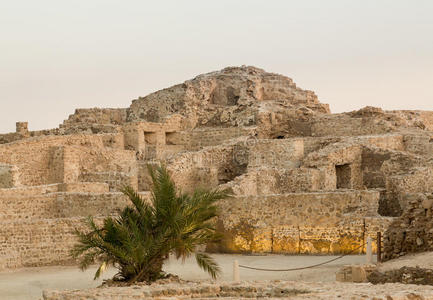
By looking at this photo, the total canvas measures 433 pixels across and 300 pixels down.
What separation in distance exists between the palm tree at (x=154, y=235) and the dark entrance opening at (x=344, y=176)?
994 cm

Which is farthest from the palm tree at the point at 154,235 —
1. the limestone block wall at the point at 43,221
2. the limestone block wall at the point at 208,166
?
the limestone block wall at the point at 208,166

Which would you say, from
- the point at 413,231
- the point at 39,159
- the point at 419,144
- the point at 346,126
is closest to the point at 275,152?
the point at 346,126

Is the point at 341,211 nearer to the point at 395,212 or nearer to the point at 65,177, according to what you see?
the point at 395,212

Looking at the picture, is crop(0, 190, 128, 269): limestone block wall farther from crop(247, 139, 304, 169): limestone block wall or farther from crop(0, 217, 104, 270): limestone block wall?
crop(247, 139, 304, 169): limestone block wall

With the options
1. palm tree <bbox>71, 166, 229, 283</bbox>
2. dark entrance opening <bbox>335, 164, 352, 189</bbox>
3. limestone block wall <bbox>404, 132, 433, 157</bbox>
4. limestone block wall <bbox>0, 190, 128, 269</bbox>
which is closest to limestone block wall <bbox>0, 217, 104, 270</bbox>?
limestone block wall <bbox>0, 190, 128, 269</bbox>

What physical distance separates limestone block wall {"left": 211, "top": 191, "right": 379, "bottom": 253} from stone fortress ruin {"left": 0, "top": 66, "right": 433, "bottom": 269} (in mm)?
25

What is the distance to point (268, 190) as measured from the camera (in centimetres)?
2206

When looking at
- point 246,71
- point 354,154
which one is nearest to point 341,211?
point 354,154

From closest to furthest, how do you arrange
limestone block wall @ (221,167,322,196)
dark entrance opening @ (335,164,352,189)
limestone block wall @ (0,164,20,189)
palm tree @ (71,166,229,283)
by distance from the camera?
palm tree @ (71,166,229,283), limestone block wall @ (0,164,20,189), limestone block wall @ (221,167,322,196), dark entrance opening @ (335,164,352,189)

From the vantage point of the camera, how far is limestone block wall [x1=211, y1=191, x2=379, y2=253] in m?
17.8

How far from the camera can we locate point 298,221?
717 inches

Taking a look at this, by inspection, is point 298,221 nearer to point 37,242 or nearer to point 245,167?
point 37,242

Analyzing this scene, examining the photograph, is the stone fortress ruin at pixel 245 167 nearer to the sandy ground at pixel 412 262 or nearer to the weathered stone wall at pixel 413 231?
the weathered stone wall at pixel 413 231

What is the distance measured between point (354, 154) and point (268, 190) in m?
3.27
